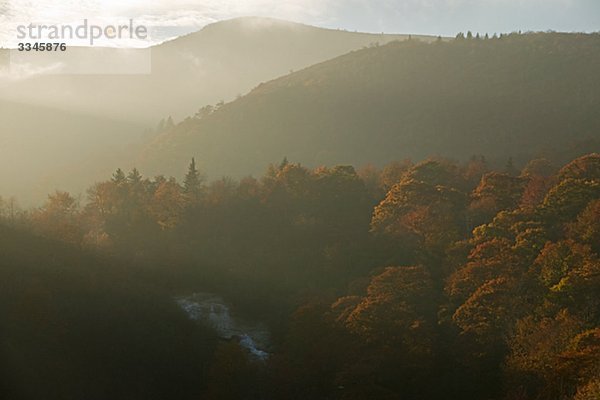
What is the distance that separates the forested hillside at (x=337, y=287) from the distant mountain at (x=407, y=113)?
55.0 meters

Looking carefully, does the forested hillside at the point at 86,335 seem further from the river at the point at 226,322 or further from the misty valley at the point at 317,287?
the river at the point at 226,322

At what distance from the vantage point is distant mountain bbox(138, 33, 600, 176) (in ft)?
470

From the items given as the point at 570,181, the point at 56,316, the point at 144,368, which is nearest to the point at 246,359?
the point at 144,368

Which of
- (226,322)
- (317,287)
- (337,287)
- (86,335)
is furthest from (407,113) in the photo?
(86,335)

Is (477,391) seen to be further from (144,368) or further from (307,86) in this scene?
(307,86)

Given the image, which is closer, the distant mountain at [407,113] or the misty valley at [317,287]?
the misty valley at [317,287]

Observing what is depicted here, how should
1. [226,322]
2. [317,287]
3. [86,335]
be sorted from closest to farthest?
[86,335], [226,322], [317,287]

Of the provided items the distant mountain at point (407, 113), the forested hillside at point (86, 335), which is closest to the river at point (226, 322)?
the forested hillside at point (86, 335)

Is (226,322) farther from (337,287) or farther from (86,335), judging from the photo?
(86,335)

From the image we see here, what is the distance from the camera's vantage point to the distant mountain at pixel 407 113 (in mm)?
143125

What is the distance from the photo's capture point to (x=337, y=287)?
6744 cm

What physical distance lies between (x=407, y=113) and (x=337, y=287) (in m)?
104

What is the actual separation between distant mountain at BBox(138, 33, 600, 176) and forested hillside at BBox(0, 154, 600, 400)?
54959mm

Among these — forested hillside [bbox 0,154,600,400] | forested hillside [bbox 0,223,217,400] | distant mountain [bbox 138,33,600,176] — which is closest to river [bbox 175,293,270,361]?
forested hillside [bbox 0,154,600,400]
